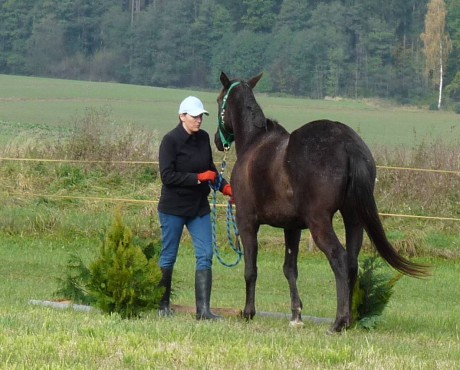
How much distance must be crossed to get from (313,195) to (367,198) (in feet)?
1.51

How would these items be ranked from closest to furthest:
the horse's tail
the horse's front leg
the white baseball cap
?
the horse's tail → the white baseball cap → the horse's front leg

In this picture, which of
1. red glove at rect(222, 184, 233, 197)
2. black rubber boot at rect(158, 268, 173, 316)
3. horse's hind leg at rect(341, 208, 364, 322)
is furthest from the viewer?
red glove at rect(222, 184, 233, 197)

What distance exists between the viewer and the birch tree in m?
75.6

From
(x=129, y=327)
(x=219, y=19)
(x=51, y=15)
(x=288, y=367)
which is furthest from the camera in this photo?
(x=51, y=15)

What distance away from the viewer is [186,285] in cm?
1559

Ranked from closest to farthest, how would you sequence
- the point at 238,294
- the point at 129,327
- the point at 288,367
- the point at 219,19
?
1. the point at 288,367
2. the point at 129,327
3. the point at 238,294
4. the point at 219,19

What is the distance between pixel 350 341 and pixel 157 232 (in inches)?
453

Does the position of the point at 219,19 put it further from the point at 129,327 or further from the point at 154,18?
the point at 129,327

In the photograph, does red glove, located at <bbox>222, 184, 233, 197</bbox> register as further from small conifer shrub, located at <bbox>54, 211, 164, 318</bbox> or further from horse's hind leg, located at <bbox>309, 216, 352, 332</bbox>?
small conifer shrub, located at <bbox>54, 211, 164, 318</bbox>

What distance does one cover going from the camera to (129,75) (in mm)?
89750

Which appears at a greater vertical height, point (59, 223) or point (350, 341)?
point (350, 341)

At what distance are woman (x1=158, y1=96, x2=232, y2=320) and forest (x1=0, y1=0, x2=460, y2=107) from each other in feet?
209

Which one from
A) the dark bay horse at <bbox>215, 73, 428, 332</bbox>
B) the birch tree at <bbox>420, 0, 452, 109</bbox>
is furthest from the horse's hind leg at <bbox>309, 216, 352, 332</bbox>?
the birch tree at <bbox>420, 0, 452, 109</bbox>

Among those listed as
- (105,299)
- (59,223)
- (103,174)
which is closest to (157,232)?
(59,223)
